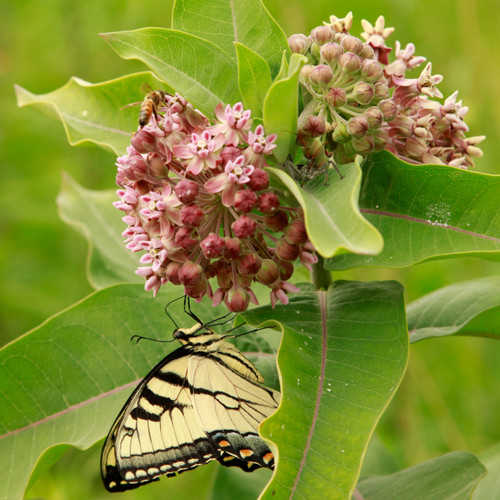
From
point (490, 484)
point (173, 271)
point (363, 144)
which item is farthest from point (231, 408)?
point (490, 484)

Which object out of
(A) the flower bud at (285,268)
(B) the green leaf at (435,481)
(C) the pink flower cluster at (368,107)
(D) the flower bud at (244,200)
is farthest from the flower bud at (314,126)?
(B) the green leaf at (435,481)

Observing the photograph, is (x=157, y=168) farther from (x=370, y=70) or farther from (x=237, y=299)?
(x=370, y=70)

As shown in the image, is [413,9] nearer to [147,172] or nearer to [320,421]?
[147,172]

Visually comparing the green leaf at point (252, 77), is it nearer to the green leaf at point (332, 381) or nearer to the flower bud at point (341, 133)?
the flower bud at point (341, 133)

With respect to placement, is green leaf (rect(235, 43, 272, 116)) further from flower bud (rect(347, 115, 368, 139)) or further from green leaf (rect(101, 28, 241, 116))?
flower bud (rect(347, 115, 368, 139))

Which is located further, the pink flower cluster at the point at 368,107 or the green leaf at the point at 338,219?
the pink flower cluster at the point at 368,107

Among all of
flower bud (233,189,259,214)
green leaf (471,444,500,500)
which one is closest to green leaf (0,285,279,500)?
flower bud (233,189,259,214)

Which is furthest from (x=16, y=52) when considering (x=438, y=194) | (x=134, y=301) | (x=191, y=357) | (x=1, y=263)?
(x=438, y=194)
